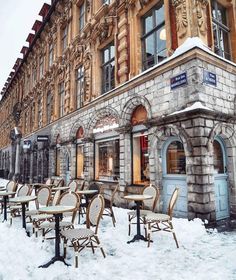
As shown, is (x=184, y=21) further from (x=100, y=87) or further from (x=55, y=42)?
(x=55, y=42)

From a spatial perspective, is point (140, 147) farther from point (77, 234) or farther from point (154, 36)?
point (77, 234)

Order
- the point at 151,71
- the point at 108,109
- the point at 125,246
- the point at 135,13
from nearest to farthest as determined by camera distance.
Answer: the point at 125,246 → the point at 151,71 → the point at 135,13 → the point at 108,109

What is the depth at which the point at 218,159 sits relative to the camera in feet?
22.5

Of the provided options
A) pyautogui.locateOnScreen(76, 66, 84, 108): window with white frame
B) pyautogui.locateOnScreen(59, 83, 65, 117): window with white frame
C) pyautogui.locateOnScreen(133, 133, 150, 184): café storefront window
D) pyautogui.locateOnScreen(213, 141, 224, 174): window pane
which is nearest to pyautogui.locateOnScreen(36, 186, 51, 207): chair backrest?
pyautogui.locateOnScreen(133, 133, 150, 184): café storefront window

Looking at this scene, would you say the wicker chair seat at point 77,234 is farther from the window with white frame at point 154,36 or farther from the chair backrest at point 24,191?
the window with white frame at point 154,36

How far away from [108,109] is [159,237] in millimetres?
5998

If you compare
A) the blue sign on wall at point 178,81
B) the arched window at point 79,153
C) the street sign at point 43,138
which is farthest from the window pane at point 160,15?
the street sign at point 43,138

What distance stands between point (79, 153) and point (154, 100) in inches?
241

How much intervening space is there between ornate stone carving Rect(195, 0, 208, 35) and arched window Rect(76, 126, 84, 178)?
7.33 m

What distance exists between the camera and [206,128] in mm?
6066

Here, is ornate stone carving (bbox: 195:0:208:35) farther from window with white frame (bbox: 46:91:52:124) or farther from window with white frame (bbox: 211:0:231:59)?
window with white frame (bbox: 46:91:52:124)

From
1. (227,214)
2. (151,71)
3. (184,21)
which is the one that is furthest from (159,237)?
(184,21)

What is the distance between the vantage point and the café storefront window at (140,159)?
8172 mm

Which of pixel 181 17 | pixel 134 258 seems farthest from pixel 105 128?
pixel 134 258
